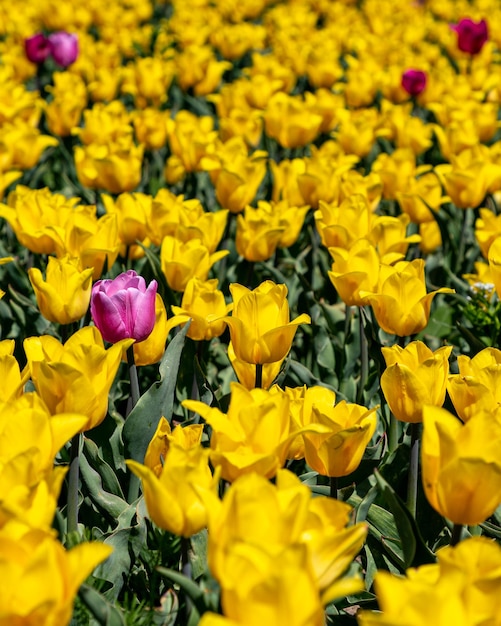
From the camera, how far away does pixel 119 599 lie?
6.37 feet

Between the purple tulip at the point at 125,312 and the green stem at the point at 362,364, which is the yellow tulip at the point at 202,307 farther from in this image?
the green stem at the point at 362,364

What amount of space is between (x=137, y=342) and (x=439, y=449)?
0.99 meters

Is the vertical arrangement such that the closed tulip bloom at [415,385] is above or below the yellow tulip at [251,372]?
above

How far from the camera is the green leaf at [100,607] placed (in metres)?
1.48

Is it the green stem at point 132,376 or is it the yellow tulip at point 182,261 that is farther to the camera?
the yellow tulip at point 182,261

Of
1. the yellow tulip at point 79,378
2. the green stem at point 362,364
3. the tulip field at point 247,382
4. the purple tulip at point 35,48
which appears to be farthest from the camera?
the purple tulip at point 35,48

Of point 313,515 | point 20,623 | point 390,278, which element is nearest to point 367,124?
point 390,278

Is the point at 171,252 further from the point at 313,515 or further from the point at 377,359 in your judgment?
the point at 313,515

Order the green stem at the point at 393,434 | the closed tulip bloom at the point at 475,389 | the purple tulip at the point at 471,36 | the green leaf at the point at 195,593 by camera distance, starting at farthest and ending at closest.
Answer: the purple tulip at the point at 471,36
the green stem at the point at 393,434
the closed tulip bloom at the point at 475,389
the green leaf at the point at 195,593

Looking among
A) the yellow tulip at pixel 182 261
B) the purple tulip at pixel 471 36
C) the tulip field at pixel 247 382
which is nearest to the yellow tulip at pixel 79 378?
the tulip field at pixel 247 382

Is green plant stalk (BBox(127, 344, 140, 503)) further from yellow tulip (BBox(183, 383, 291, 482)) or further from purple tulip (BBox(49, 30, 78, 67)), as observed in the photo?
purple tulip (BBox(49, 30, 78, 67))

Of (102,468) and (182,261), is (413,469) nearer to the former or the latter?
(102,468)

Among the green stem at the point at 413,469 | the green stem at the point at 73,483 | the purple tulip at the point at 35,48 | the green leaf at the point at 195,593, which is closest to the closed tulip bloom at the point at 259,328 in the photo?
the green stem at the point at 413,469

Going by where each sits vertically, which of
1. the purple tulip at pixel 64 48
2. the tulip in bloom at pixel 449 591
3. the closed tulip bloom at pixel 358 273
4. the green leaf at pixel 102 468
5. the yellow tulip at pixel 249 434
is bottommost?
the purple tulip at pixel 64 48
